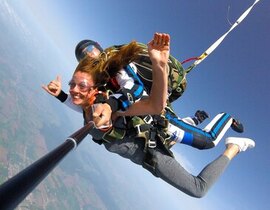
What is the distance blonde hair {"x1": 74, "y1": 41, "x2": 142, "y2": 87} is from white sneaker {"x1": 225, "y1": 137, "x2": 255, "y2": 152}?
215 centimetres

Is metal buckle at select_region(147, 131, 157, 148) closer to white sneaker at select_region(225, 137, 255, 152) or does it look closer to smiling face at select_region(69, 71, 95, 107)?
smiling face at select_region(69, 71, 95, 107)

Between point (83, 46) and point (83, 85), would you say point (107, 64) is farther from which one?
point (83, 46)

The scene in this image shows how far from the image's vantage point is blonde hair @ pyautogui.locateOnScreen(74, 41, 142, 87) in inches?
106

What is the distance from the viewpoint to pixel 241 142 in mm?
4125

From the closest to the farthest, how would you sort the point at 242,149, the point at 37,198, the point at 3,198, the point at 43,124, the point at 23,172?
the point at 3,198 < the point at 23,172 < the point at 242,149 < the point at 37,198 < the point at 43,124

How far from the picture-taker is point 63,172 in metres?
162

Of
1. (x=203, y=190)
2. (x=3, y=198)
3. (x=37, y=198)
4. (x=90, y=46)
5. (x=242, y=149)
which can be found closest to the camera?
(x=3, y=198)

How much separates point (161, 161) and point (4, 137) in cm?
12598

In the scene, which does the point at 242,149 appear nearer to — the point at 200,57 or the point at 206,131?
the point at 206,131

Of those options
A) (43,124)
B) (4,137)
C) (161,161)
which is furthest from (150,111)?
(43,124)

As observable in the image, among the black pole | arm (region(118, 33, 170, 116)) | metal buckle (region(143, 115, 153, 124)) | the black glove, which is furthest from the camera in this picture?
the black glove

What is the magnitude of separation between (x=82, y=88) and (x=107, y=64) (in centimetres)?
34

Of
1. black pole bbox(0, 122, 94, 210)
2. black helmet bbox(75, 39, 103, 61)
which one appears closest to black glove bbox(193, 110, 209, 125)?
black helmet bbox(75, 39, 103, 61)

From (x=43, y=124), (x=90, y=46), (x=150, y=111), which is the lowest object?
(x=43, y=124)
